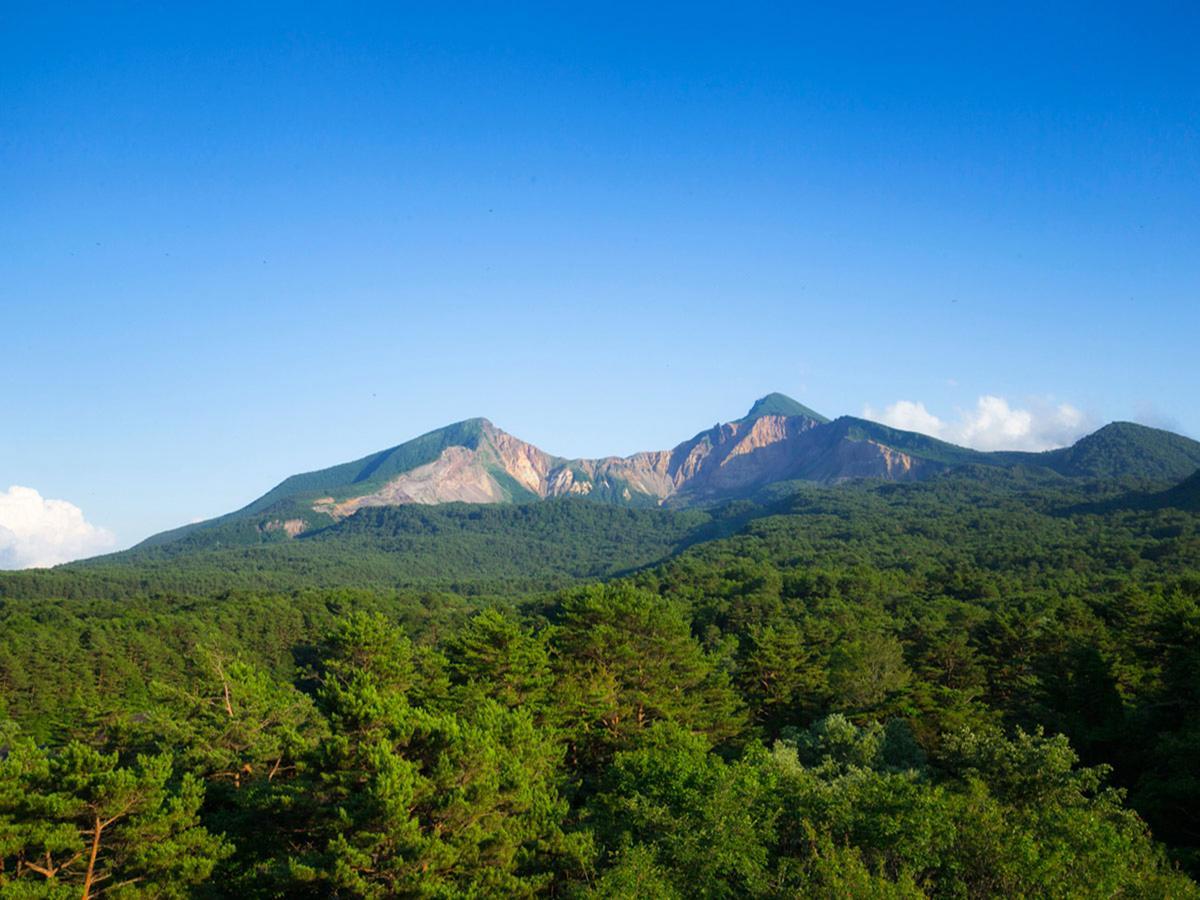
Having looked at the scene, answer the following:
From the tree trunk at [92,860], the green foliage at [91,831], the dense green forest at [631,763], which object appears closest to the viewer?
the dense green forest at [631,763]

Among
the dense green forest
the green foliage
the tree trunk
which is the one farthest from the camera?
→ the tree trunk

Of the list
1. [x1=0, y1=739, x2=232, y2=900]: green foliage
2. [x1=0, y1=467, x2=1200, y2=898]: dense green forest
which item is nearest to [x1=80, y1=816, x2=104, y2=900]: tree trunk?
[x1=0, y1=739, x2=232, y2=900]: green foliage

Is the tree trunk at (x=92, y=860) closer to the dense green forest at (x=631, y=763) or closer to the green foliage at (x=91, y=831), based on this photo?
the green foliage at (x=91, y=831)

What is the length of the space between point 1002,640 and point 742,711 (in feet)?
55.5

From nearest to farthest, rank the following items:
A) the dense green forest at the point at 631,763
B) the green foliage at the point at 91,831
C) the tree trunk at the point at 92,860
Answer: the dense green forest at the point at 631,763 → the green foliage at the point at 91,831 → the tree trunk at the point at 92,860

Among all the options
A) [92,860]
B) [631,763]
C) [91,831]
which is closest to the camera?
[92,860]

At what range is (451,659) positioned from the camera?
35.1 meters

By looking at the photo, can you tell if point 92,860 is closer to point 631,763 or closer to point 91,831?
point 91,831

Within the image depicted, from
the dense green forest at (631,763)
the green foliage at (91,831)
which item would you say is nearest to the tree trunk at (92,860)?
the green foliage at (91,831)

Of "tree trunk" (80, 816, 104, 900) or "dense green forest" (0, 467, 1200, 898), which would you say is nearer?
"dense green forest" (0, 467, 1200, 898)

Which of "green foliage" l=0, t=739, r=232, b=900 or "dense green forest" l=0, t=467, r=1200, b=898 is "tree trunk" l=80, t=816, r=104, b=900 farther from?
"dense green forest" l=0, t=467, r=1200, b=898

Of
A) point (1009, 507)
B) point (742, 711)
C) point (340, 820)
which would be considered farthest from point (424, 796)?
point (1009, 507)

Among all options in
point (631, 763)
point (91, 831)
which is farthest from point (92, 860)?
point (631, 763)

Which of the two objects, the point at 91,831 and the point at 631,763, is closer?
the point at 91,831
